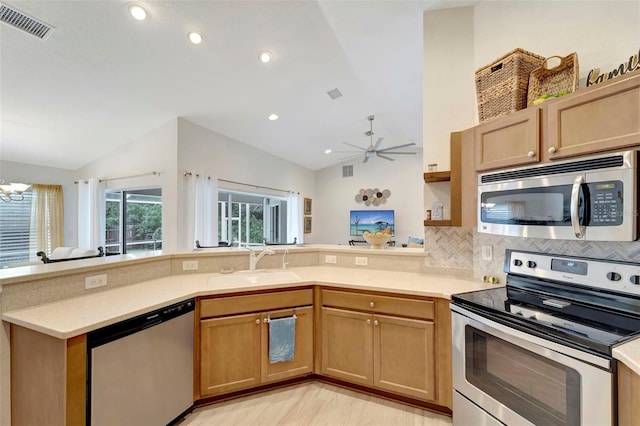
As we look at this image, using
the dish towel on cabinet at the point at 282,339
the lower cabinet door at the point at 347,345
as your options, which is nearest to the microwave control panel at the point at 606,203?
the lower cabinet door at the point at 347,345

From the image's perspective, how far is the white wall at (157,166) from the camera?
4.18m

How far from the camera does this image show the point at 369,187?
26.6ft

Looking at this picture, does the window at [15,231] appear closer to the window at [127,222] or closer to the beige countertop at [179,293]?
the window at [127,222]

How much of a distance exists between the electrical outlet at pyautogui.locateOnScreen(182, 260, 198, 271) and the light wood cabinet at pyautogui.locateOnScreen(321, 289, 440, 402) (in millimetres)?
1189

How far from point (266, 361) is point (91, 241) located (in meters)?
4.67

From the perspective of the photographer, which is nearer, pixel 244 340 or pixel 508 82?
pixel 508 82

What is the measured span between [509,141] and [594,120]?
0.40 metres

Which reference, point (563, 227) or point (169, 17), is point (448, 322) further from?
point (169, 17)

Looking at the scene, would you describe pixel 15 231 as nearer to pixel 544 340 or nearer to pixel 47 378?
pixel 47 378

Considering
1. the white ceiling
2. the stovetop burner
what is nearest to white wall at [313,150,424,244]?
the white ceiling

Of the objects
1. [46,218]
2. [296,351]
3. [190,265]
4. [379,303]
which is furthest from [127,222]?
[379,303]

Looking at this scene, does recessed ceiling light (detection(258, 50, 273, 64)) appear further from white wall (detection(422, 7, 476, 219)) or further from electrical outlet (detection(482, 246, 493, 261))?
electrical outlet (detection(482, 246, 493, 261))

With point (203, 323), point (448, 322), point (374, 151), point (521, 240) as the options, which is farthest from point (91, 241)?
point (521, 240)

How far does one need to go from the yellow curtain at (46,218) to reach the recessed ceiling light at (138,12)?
419cm
